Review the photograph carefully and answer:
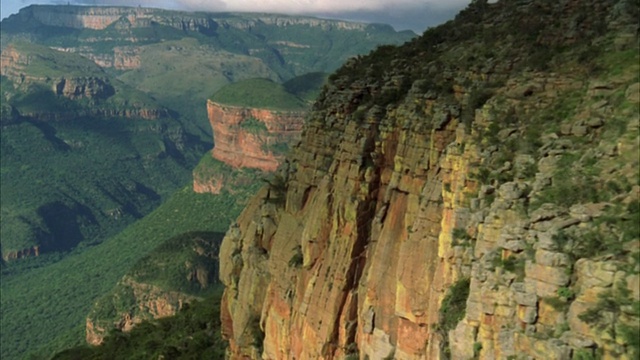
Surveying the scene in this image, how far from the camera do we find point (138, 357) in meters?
52.2

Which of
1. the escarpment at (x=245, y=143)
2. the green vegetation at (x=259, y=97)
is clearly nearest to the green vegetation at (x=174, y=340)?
the escarpment at (x=245, y=143)

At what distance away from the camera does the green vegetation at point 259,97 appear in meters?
158

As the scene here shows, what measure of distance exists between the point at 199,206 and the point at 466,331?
431 ft

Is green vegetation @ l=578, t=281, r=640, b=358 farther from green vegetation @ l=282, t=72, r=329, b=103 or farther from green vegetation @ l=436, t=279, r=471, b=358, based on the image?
green vegetation @ l=282, t=72, r=329, b=103

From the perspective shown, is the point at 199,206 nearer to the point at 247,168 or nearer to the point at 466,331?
the point at 247,168

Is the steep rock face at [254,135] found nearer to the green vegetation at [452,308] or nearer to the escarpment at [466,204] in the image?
the escarpment at [466,204]

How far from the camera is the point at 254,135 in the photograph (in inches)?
5920

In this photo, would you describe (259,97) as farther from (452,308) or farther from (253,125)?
(452,308)

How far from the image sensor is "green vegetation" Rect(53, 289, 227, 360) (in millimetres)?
47156

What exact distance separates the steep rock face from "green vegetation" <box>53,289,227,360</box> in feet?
277

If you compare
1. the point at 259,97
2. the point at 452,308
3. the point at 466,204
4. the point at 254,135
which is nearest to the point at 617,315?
the point at 452,308

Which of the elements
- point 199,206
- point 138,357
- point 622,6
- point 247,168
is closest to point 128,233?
point 199,206

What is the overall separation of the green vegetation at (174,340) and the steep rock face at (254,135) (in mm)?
84553

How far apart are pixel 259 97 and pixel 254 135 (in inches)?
565
